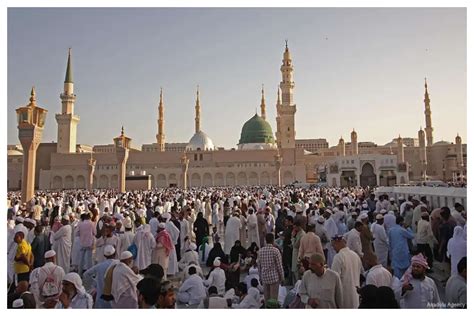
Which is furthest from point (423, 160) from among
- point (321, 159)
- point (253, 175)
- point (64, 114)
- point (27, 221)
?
point (27, 221)

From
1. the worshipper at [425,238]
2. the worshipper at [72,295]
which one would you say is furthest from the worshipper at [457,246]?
the worshipper at [72,295]

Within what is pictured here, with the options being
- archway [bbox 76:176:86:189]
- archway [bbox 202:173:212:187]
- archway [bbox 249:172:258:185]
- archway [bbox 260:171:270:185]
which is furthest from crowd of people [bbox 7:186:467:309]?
archway [bbox 76:176:86:189]

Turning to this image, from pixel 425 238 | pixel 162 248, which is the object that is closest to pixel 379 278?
pixel 425 238

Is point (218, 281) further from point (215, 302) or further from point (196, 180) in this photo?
point (196, 180)

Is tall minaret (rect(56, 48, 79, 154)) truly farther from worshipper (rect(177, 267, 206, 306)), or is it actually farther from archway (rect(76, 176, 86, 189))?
worshipper (rect(177, 267, 206, 306))

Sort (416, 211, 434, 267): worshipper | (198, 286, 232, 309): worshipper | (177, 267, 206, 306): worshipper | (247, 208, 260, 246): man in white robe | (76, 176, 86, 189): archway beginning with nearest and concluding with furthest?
(198, 286, 232, 309): worshipper
(177, 267, 206, 306): worshipper
(416, 211, 434, 267): worshipper
(247, 208, 260, 246): man in white robe
(76, 176, 86, 189): archway

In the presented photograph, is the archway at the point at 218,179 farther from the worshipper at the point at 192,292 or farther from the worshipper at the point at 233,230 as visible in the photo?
the worshipper at the point at 192,292
